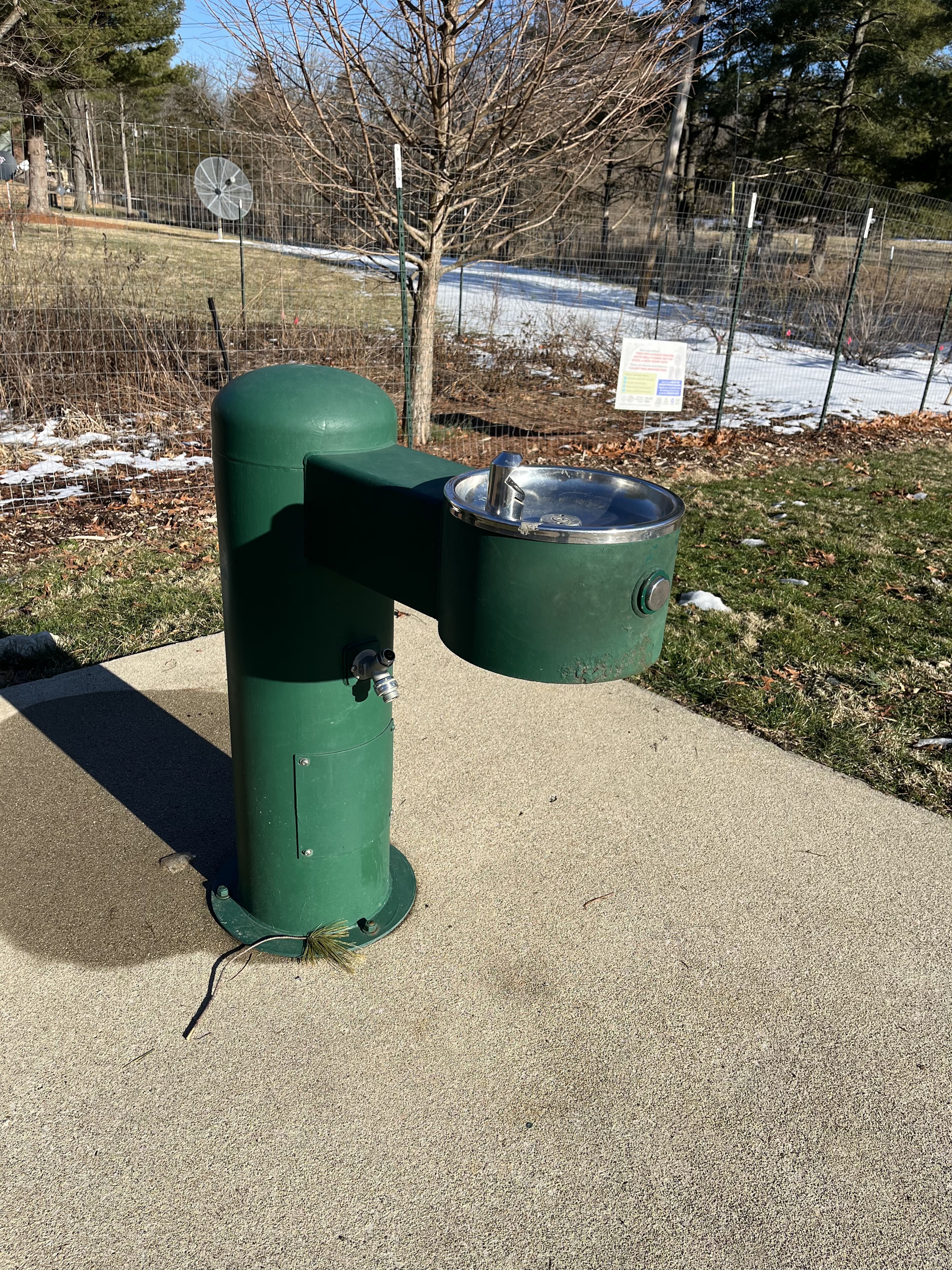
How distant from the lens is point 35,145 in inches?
739

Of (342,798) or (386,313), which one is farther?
(386,313)

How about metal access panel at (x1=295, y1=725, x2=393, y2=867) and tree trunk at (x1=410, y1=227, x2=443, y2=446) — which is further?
tree trunk at (x1=410, y1=227, x2=443, y2=446)

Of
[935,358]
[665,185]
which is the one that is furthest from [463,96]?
[665,185]

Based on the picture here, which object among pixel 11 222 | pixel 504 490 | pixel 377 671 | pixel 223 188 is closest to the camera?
pixel 504 490

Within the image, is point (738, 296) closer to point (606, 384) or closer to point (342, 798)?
point (606, 384)

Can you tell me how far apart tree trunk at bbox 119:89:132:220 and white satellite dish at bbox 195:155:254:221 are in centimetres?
53

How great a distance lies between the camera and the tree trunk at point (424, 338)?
7.30m

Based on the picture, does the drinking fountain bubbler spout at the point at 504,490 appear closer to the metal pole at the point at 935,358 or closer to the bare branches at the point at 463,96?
the bare branches at the point at 463,96

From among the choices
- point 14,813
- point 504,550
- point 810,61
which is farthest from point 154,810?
point 810,61

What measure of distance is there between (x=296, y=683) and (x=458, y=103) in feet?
19.2

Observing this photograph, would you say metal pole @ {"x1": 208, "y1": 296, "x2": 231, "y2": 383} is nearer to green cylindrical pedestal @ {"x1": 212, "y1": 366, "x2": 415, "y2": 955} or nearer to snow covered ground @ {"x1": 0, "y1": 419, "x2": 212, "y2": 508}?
snow covered ground @ {"x1": 0, "y1": 419, "x2": 212, "y2": 508}

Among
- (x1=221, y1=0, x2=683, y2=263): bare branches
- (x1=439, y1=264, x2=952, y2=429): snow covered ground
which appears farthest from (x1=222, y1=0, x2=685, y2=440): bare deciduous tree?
(x1=439, y1=264, x2=952, y2=429): snow covered ground

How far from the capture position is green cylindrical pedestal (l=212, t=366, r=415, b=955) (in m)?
1.97

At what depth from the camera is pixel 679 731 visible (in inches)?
141
